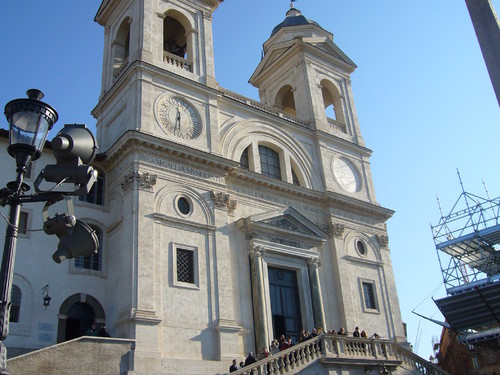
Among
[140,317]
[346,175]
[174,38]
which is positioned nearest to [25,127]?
[140,317]

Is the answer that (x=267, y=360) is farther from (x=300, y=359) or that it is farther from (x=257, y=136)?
(x=257, y=136)

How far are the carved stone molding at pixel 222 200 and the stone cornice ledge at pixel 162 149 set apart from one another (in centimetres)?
110

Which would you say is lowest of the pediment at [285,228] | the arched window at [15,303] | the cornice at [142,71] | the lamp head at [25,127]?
the lamp head at [25,127]

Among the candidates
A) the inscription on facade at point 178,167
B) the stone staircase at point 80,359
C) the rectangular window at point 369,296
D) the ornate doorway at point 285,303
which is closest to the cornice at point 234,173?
the inscription on facade at point 178,167

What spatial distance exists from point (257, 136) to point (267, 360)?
11.6 metres

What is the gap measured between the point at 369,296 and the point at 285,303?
16.3ft

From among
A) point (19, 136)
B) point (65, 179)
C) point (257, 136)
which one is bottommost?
point (65, 179)

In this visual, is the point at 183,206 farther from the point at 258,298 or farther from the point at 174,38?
the point at 174,38

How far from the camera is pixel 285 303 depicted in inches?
848

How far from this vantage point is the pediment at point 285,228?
21.1 metres

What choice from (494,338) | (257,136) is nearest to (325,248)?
(257,136)

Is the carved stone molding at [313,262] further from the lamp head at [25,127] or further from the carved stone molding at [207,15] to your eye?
the lamp head at [25,127]

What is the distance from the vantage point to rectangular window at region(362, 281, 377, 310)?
24172 millimetres

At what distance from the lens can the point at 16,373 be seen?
43.1 ft
